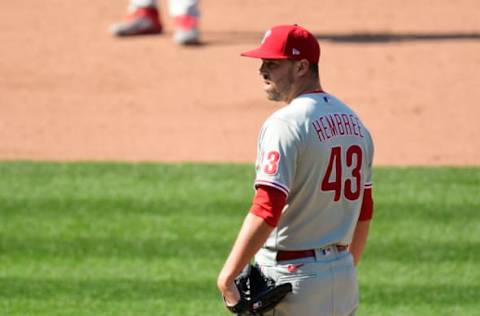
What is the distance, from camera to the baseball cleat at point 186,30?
11422 mm

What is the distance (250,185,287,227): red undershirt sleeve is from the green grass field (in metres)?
2.53

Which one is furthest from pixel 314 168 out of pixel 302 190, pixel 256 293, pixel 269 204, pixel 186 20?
pixel 186 20

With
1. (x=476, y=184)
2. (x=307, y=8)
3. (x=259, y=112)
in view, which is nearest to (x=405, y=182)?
(x=476, y=184)

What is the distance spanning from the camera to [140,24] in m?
11.9

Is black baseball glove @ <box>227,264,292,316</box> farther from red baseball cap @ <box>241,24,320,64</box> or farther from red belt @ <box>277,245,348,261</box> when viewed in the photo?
red baseball cap @ <box>241,24,320,64</box>

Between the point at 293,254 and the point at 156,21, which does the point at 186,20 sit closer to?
the point at 156,21

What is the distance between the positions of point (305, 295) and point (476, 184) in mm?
4797

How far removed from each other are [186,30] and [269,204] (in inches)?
304

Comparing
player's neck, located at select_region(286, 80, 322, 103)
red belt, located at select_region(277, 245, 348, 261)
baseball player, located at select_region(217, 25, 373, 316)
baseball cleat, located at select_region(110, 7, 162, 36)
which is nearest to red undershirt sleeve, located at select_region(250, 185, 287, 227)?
baseball player, located at select_region(217, 25, 373, 316)

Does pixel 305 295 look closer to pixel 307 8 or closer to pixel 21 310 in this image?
pixel 21 310

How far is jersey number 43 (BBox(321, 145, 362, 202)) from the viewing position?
161 inches

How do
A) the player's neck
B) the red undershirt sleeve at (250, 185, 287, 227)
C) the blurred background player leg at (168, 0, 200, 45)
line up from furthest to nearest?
the blurred background player leg at (168, 0, 200, 45)
the player's neck
the red undershirt sleeve at (250, 185, 287, 227)

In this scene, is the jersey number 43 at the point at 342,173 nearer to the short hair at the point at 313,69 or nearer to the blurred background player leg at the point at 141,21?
the short hair at the point at 313,69

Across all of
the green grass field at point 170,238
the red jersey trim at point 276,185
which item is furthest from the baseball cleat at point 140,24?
the red jersey trim at point 276,185
